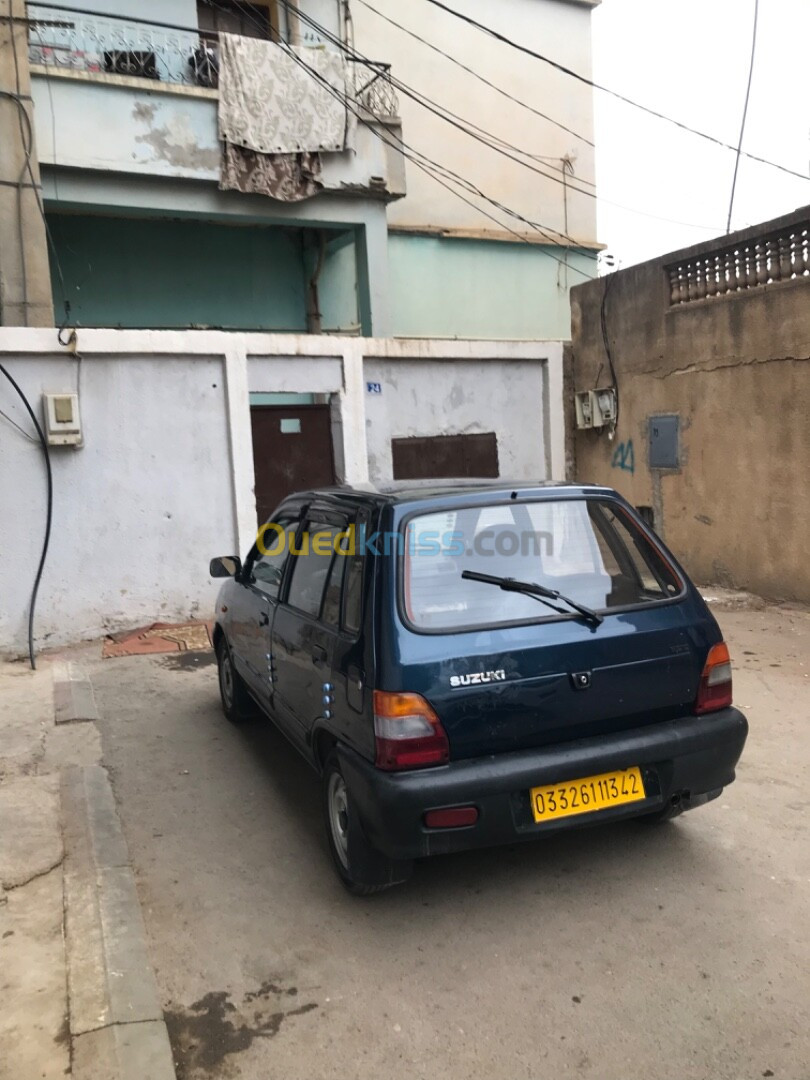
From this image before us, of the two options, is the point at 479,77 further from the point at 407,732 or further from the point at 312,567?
the point at 407,732

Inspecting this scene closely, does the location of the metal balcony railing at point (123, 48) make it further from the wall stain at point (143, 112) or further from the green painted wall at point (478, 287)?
the green painted wall at point (478, 287)

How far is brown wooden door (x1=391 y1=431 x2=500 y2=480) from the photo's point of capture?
9.47 m

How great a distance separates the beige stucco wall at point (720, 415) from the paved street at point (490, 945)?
12.4ft

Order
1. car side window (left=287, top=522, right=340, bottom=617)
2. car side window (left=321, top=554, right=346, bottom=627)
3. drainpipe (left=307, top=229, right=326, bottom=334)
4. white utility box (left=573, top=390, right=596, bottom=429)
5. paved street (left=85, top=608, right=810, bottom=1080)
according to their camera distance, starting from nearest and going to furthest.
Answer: paved street (left=85, top=608, right=810, bottom=1080), car side window (left=321, top=554, right=346, bottom=627), car side window (left=287, top=522, right=340, bottom=617), white utility box (left=573, top=390, right=596, bottom=429), drainpipe (left=307, top=229, right=326, bottom=334)

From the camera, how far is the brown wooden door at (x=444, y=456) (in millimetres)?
9469

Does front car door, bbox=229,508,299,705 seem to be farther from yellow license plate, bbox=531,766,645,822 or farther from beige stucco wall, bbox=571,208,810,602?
beige stucco wall, bbox=571,208,810,602

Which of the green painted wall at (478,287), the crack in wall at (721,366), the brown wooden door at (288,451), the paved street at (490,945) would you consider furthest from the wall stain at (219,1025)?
the green painted wall at (478,287)

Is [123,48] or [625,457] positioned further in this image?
[123,48]

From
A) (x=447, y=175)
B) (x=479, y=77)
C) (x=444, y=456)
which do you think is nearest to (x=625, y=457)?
(x=444, y=456)

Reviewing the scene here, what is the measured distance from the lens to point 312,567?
3.99 m

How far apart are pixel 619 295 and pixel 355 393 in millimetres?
3240

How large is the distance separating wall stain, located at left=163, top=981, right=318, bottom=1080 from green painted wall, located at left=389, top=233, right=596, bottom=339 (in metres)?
13.6

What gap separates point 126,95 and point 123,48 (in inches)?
37.4

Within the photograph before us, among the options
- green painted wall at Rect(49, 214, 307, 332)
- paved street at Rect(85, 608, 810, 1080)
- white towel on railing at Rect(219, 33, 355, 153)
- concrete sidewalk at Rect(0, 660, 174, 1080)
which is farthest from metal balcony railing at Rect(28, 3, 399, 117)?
paved street at Rect(85, 608, 810, 1080)
